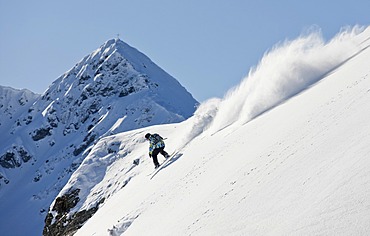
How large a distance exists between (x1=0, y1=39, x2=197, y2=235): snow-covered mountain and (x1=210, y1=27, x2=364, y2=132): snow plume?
44.9m

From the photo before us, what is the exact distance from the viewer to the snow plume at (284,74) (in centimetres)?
1748

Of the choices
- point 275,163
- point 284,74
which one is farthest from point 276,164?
point 284,74

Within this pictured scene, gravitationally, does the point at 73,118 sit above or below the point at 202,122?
above

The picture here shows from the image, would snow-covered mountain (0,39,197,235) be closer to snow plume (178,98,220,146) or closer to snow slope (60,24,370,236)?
snow plume (178,98,220,146)

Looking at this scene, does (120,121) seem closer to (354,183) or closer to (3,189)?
(3,189)

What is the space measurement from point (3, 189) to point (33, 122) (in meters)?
22.2

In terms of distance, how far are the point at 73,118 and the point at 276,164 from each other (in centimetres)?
8417

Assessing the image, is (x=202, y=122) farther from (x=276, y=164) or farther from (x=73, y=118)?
(x=73, y=118)

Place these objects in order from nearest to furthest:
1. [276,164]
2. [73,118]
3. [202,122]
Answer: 1. [276,164]
2. [202,122]
3. [73,118]

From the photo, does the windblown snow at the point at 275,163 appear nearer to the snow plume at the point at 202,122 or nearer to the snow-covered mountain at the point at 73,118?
the snow plume at the point at 202,122

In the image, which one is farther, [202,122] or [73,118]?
[73,118]

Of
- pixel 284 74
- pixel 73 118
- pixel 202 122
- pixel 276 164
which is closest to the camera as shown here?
pixel 276 164

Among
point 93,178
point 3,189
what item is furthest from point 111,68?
point 93,178

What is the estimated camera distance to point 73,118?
9006 centimetres
